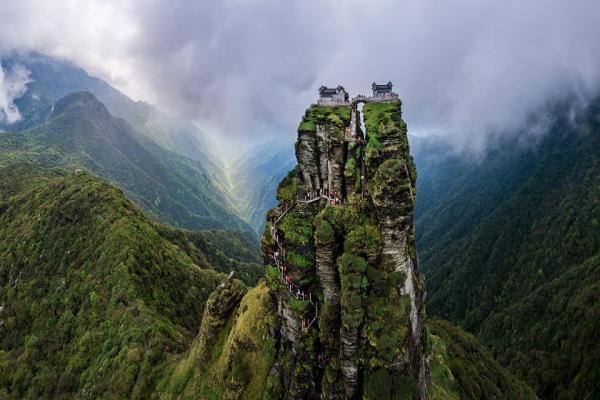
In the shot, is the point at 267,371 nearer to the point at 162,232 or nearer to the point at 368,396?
the point at 368,396

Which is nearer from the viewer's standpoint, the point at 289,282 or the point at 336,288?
the point at 336,288

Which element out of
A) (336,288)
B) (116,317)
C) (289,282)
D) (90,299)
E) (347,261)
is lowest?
(336,288)

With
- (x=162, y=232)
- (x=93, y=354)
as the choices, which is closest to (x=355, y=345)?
(x=93, y=354)

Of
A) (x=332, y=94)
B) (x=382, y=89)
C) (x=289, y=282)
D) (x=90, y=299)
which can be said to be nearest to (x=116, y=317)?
(x=90, y=299)

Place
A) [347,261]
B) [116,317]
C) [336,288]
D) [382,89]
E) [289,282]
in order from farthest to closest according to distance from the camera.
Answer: [116,317], [382,89], [289,282], [336,288], [347,261]

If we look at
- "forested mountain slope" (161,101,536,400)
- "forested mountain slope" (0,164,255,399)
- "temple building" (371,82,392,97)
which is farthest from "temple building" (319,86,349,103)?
"forested mountain slope" (0,164,255,399)

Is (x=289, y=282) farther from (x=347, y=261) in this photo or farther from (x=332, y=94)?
(x=332, y=94)

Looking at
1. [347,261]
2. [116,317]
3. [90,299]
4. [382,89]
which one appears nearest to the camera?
[347,261]
